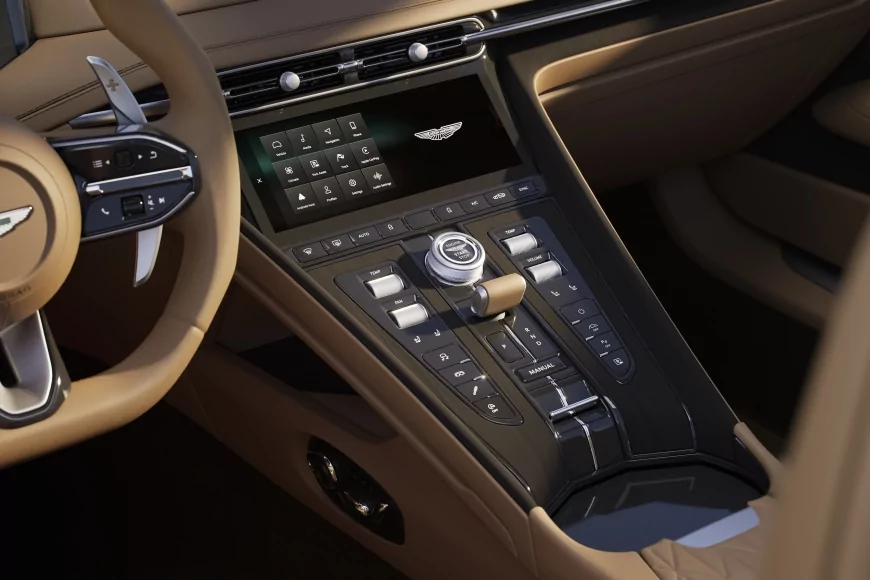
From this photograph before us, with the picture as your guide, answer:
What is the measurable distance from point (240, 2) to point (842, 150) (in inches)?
41.4

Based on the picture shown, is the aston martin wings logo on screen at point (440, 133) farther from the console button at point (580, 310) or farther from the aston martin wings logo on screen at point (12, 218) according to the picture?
the aston martin wings logo on screen at point (12, 218)

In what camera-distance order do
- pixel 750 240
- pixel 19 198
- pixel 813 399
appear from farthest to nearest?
1. pixel 750 240
2. pixel 19 198
3. pixel 813 399

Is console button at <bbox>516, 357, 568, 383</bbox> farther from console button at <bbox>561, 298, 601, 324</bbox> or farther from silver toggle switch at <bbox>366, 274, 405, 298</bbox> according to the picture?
silver toggle switch at <bbox>366, 274, 405, 298</bbox>

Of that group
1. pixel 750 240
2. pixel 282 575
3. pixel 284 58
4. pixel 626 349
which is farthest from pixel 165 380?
pixel 750 240

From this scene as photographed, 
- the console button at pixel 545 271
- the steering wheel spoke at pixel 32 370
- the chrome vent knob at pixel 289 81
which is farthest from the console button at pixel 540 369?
the steering wheel spoke at pixel 32 370

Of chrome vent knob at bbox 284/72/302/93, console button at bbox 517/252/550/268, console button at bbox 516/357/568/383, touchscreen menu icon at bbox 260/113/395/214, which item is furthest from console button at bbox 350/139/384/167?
console button at bbox 516/357/568/383

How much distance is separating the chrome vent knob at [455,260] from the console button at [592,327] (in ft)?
0.45

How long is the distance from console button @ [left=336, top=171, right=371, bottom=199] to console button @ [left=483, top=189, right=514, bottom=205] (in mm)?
157

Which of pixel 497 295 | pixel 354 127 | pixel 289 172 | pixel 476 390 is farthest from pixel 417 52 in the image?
pixel 476 390

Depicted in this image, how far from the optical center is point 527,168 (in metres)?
1.39

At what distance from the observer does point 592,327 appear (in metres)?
1.29

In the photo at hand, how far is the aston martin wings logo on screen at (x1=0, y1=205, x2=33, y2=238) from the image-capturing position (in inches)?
33.4

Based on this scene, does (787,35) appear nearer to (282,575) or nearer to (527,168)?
(527,168)

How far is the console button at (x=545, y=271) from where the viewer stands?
1.31 metres
